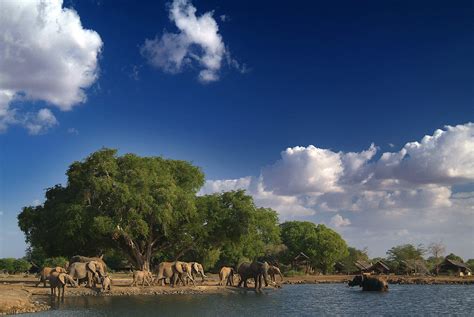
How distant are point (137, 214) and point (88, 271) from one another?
777 cm

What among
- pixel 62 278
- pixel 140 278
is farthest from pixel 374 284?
pixel 62 278

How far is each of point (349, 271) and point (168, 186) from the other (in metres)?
77.3

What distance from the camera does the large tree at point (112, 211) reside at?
5019 cm

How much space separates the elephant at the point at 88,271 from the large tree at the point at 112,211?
4089 millimetres

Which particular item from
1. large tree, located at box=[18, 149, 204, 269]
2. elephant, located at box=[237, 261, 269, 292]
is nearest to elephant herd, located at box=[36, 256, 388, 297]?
elephant, located at box=[237, 261, 269, 292]

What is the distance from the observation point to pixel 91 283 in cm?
4534

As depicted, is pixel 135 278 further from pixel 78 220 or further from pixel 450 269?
pixel 450 269

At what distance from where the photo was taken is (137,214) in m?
50.6

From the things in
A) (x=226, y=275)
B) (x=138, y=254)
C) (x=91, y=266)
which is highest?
(x=138, y=254)

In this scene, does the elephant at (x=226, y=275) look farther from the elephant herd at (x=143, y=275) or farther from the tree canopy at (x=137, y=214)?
the tree canopy at (x=137, y=214)

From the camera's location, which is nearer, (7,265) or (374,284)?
(374,284)

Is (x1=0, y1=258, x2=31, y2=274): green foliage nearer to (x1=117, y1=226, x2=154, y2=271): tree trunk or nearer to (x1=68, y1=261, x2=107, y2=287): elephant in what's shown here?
(x1=117, y1=226, x2=154, y2=271): tree trunk

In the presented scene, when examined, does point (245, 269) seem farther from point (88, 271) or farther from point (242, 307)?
point (242, 307)

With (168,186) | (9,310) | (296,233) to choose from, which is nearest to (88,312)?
(9,310)
